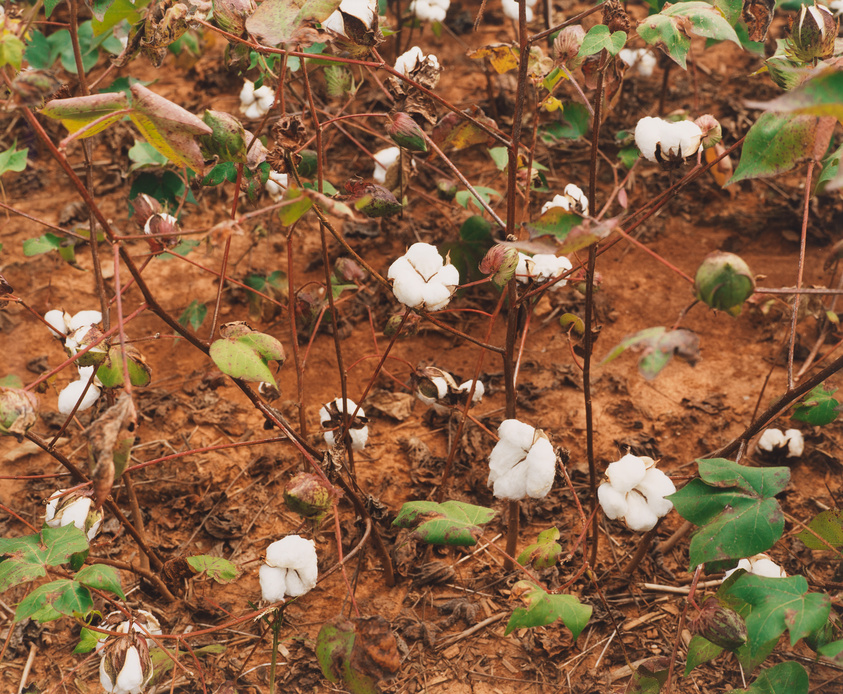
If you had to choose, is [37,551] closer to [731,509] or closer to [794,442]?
[731,509]

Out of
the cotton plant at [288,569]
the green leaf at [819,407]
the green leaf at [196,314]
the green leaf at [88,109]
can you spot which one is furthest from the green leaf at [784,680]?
the green leaf at [196,314]

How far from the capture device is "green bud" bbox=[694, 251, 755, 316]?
75 centimetres

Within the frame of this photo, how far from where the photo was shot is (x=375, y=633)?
1.01m

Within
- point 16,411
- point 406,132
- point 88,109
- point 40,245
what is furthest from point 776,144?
point 40,245

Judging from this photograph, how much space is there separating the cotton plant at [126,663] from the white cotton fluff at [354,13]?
890mm

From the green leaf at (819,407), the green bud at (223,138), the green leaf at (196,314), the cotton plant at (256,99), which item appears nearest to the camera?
the green bud at (223,138)

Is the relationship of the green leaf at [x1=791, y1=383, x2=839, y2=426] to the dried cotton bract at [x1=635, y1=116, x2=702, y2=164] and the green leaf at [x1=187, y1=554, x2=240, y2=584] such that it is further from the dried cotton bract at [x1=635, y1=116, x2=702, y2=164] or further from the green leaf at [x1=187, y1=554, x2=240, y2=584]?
the green leaf at [x1=187, y1=554, x2=240, y2=584]

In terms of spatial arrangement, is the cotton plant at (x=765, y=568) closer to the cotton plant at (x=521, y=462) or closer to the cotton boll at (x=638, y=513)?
the cotton boll at (x=638, y=513)

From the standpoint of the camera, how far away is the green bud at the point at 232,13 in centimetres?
93

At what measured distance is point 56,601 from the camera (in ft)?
3.21

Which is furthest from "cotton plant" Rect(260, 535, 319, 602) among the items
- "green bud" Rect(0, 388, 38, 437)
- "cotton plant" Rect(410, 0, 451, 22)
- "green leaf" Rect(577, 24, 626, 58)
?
"cotton plant" Rect(410, 0, 451, 22)

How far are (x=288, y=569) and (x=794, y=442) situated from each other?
1.07m

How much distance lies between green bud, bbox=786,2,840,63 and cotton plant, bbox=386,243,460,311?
0.58 metres

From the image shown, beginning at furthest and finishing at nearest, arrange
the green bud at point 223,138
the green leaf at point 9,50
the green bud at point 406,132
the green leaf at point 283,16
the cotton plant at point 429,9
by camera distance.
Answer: the cotton plant at point 429,9
the green bud at point 406,132
the green bud at point 223,138
the green leaf at point 283,16
the green leaf at point 9,50
